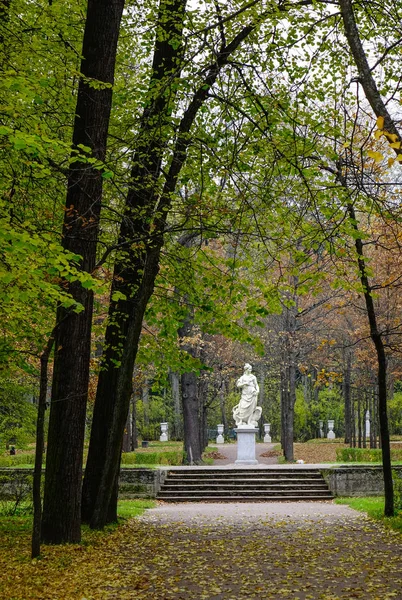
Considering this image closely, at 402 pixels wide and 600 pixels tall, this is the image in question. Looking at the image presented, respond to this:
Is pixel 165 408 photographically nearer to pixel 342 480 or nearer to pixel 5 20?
pixel 342 480

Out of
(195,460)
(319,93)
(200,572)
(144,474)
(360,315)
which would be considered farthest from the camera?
(360,315)

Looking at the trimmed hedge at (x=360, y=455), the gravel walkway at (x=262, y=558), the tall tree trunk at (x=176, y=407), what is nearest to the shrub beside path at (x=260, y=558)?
the gravel walkway at (x=262, y=558)

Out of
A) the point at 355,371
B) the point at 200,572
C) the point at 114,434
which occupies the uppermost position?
the point at 355,371

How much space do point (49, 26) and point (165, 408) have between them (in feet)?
125

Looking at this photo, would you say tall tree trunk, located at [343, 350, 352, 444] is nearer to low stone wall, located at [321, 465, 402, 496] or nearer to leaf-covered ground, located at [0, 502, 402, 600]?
low stone wall, located at [321, 465, 402, 496]

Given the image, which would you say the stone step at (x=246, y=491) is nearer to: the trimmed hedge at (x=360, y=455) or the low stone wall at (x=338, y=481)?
the low stone wall at (x=338, y=481)

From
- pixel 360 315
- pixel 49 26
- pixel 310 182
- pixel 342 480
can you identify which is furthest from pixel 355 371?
pixel 49 26

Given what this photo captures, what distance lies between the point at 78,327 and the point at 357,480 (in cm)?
1087

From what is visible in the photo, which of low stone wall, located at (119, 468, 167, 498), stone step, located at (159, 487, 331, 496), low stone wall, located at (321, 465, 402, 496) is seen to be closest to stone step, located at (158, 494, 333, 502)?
stone step, located at (159, 487, 331, 496)

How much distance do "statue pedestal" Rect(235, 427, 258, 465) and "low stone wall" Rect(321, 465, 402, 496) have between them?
5.65m

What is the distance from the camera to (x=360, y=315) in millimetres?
28250

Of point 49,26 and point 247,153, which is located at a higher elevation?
point 49,26

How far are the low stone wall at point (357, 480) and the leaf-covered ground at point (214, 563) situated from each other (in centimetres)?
531

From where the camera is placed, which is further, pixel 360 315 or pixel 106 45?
pixel 360 315
